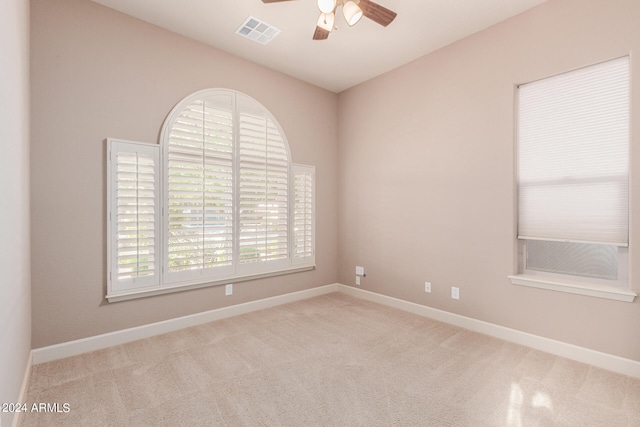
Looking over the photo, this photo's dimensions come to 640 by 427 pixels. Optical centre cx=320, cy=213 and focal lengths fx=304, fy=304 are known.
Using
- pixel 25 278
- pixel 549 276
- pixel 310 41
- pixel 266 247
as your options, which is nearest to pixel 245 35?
pixel 310 41

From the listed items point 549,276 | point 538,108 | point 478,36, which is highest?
point 478,36

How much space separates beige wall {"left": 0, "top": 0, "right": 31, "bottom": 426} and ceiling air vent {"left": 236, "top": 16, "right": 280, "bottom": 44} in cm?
163

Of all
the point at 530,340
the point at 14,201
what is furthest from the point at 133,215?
the point at 530,340

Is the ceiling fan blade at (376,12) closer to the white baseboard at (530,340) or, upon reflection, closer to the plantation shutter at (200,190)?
the plantation shutter at (200,190)

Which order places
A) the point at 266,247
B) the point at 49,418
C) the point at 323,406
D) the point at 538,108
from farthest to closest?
the point at 266,247
the point at 538,108
the point at 323,406
the point at 49,418

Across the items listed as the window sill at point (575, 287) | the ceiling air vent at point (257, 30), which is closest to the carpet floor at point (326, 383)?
the window sill at point (575, 287)

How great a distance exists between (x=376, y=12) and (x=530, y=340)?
306 cm

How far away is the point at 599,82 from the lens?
2441 mm

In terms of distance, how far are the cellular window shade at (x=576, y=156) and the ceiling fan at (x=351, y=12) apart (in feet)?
5.09

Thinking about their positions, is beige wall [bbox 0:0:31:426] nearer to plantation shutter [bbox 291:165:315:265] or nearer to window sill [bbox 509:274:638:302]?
plantation shutter [bbox 291:165:315:265]

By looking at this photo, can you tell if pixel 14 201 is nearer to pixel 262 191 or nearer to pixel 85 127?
pixel 85 127

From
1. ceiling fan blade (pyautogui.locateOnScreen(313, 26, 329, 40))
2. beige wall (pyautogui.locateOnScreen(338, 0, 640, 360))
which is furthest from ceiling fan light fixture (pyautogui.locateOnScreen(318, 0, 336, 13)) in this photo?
beige wall (pyautogui.locateOnScreen(338, 0, 640, 360))

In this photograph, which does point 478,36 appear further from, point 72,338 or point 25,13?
point 72,338

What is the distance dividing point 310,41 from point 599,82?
2.61 meters
